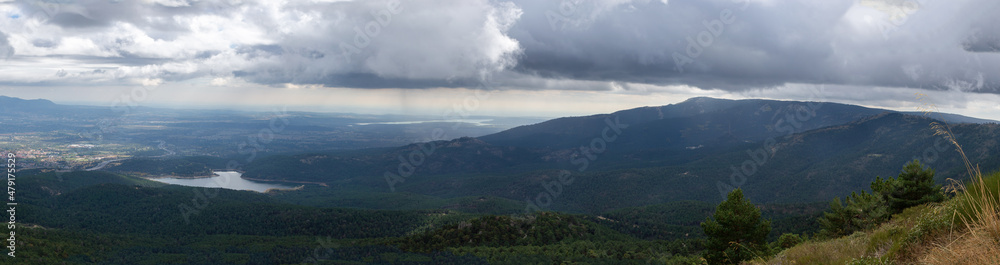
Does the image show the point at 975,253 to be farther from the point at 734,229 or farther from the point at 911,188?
the point at 911,188

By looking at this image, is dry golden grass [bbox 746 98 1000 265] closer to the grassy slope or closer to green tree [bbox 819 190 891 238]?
the grassy slope

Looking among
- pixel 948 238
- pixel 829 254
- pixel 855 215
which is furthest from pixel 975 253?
pixel 855 215

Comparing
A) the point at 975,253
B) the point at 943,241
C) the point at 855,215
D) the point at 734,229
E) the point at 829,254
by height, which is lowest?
the point at 855,215

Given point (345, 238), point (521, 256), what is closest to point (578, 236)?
point (521, 256)

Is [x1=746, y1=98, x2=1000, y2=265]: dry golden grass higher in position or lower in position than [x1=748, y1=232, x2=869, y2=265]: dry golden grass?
higher

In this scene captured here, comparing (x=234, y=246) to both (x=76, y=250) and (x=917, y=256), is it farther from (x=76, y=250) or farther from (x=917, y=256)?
(x=917, y=256)

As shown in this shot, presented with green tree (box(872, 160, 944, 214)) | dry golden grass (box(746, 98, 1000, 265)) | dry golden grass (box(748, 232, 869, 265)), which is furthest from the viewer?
green tree (box(872, 160, 944, 214))

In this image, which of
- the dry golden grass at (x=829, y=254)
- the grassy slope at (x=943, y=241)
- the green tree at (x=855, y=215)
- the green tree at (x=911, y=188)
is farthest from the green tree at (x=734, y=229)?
the grassy slope at (x=943, y=241)

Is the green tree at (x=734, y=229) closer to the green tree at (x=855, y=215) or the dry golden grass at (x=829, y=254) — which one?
the green tree at (x=855, y=215)

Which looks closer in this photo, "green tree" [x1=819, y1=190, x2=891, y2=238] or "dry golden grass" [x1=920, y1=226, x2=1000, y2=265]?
"dry golden grass" [x1=920, y1=226, x2=1000, y2=265]

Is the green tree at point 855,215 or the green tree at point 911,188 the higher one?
the green tree at point 911,188

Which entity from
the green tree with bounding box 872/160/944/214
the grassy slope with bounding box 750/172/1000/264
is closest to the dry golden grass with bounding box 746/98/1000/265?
the grassy slope with bounding box 750/172/1000/264

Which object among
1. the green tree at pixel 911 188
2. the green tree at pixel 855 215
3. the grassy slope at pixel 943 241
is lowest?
the green tree at pixel 855 215

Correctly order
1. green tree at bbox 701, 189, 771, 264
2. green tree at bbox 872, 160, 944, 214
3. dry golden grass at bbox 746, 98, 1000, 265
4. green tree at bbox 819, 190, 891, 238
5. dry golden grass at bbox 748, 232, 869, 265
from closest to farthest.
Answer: dry golden grass at bbox 746, 98, 1000, 265 → dry golden grass at bbox 748, 232, 869, 265 → green tree at bbox 701, 189, 771, 264 → green tree at bbox 872, 160, 944, 214 → green tree at bbox 819, 190, 891, 238
